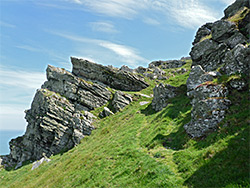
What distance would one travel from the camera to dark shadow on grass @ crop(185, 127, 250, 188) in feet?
28.5

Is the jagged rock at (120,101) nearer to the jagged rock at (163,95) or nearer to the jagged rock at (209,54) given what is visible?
the jagged rock at (163,95)

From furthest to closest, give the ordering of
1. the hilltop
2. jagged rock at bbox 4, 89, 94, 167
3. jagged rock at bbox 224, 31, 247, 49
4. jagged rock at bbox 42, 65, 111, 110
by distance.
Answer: jagged rock at bbox 42, 65, 111, 110
jagged rock at bbox 4, 89, 94, 167
jagged rock at bbox 224, 31, 247, 49
the hilltop

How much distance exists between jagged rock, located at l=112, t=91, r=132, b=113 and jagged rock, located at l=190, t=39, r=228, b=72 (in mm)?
24680

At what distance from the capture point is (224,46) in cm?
2794

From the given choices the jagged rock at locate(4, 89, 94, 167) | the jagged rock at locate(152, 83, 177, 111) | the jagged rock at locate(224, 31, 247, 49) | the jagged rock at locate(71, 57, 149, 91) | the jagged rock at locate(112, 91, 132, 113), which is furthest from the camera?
the jagged rock at locate(71, 57, 149, 91)

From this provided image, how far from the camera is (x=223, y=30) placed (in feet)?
98.1

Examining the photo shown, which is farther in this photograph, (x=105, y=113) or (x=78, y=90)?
(x=78, y=90)

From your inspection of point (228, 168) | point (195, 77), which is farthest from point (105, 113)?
point (228, 168)

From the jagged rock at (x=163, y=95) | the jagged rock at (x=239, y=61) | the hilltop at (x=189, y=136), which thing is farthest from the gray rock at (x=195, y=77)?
the jagged rock at (x=163, y=95)

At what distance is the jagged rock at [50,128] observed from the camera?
1766 inches

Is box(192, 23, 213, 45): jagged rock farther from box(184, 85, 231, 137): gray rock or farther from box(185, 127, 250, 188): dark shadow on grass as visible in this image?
box(185, 127, 250, 188): dark shadow on grass

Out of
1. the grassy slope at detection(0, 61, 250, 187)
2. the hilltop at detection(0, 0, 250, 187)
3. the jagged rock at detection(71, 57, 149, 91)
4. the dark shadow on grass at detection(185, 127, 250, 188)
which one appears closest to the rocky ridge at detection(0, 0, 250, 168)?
the jagged rock at detection(71, 57, 149, 91)

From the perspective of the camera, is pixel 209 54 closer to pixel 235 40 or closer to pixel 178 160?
pixel 235 40

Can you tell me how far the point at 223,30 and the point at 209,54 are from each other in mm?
5023
